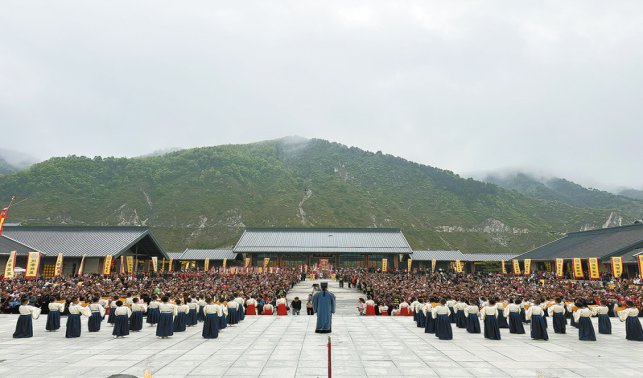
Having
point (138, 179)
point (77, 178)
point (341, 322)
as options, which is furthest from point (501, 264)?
point (77, 178)

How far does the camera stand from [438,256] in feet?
168

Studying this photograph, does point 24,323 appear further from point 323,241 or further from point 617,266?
point 323,241

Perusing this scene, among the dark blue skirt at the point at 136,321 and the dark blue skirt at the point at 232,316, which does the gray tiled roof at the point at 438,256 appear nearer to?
the dark blue skirt at the point at 232,316

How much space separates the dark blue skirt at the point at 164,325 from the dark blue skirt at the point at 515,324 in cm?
1147

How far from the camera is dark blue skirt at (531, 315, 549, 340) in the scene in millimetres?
10477

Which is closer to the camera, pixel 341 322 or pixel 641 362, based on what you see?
pixel 641 362

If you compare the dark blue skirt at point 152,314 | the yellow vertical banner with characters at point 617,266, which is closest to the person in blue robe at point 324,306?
the dark blue skirt at point 152,314

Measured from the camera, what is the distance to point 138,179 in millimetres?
95188

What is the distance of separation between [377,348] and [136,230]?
3755cm

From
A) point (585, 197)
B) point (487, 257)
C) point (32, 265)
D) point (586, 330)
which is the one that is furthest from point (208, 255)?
point (585, 197)

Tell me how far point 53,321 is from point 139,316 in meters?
3.01

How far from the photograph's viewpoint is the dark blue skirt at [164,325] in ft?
34.6

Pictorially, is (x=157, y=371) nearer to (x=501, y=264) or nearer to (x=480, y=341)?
(x=480, y=341)

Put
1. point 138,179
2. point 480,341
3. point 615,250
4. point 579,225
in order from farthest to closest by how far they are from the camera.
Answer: point 138,179
point 579,225
point 615,250
point 480,341
